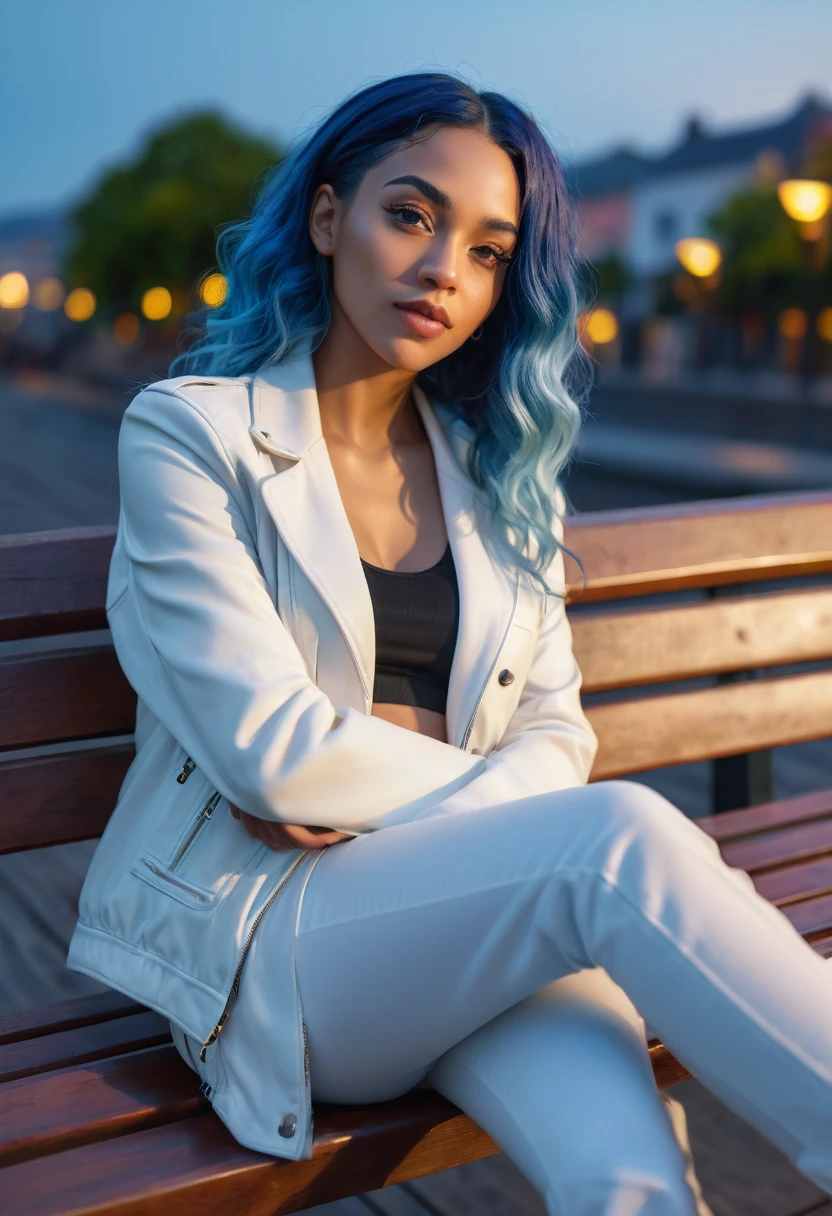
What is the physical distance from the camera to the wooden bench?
6.32 ft

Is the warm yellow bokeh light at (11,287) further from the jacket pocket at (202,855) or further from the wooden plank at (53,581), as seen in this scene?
the jacket pocket at (202,855)

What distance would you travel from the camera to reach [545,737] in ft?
8.25

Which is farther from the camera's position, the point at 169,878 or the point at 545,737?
the point at 545,737

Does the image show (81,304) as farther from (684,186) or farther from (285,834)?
(285,834)

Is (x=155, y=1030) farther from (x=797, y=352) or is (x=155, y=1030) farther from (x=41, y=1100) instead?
(x=797, y=352)

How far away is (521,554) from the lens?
8.67ft

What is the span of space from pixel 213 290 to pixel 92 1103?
5.43 ft

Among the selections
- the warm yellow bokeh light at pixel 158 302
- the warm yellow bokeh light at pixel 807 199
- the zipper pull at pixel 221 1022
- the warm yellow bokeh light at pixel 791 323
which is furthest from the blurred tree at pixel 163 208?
the zipper pull at pixel 221 1022

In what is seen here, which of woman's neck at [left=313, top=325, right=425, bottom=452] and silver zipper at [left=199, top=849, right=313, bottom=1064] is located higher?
woman's neck at [left=313, top=325, right=425, bottom=452]

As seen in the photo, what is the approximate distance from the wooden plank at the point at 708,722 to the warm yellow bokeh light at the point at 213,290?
1224 millimetres

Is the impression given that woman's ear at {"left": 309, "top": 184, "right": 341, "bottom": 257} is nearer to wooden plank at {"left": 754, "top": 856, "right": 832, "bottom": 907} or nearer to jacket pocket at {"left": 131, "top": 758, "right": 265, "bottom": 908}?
jacket pocket at {"left": 131, "top": 758, "right": 265, "bottom": 908}

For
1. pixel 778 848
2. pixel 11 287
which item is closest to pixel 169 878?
pixel 778 848

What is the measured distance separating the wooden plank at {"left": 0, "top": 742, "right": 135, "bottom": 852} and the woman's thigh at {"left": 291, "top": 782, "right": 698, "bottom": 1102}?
73 centimetres

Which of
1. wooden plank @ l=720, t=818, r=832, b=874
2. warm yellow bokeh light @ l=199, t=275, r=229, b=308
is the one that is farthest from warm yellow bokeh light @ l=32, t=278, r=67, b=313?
wooden plank @ l=720, t=818, r=832, b=874
